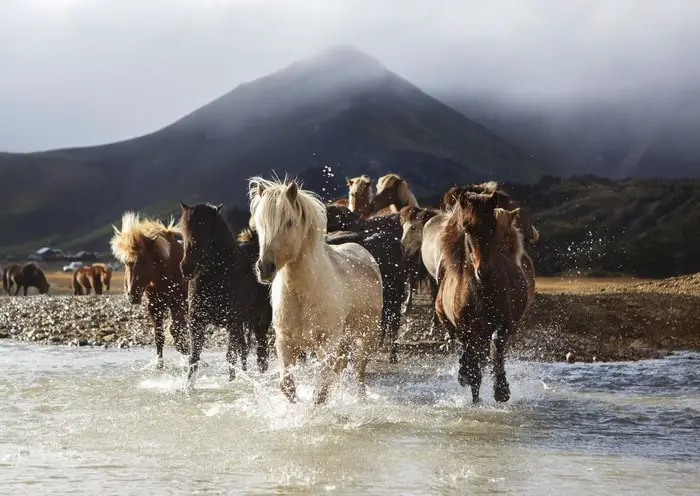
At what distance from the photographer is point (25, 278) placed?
35531mm

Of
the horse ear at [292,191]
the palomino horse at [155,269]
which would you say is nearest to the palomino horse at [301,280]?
the horse ear at [292,191]

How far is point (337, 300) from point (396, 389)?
2388 millimetres

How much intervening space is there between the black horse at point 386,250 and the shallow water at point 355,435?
130cm

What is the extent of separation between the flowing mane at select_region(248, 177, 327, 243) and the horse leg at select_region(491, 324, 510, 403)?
187 centimetres

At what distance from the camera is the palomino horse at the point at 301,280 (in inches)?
250

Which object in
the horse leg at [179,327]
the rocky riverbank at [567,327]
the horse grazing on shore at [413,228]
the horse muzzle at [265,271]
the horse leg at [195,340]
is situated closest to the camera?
the horse muzzle at [265,271]

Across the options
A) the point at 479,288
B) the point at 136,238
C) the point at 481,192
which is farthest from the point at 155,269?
the point at 479,288

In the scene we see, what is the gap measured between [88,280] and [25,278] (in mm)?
4871

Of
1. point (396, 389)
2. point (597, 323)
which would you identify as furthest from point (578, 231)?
point (396, 389)

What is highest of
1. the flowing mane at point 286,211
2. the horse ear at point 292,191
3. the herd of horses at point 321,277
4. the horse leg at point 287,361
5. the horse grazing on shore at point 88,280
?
the horse ear at point 292,191

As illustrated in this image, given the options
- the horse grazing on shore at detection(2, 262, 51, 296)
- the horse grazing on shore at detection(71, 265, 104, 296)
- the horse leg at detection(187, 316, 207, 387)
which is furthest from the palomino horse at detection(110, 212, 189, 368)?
the horse grazing on shore at detection(2, 262, 51, 296)

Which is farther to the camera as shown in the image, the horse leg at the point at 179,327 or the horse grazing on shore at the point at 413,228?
the horse grazing on shore at the point at 413,228

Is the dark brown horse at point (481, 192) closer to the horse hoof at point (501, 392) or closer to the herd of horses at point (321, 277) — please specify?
the herd of horses at point (321, 277)

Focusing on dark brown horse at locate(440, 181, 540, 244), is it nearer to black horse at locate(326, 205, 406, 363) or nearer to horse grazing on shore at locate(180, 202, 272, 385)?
black horse at locate(326, 205, 406, 363)
